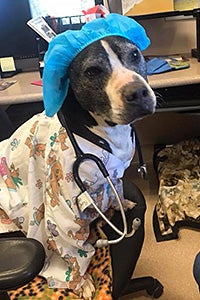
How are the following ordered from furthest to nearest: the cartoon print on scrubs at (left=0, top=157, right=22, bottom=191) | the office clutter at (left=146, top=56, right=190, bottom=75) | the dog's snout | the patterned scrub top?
the office clutter at (left=146, top=56, right=190, bottom=75) → the cartoon print on scrubs at (left=0, top=157, right=22, bottom=191) → the patterned scrub top → the dog's snout

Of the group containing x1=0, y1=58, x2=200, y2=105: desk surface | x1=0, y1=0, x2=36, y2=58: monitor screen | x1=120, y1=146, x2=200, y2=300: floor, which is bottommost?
x1=120, y1=146, x2=200, y2=300: floor

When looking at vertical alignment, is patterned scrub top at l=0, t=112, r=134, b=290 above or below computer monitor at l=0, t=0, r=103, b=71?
below

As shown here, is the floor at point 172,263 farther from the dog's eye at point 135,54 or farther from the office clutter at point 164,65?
the dog's eye at point 135,54

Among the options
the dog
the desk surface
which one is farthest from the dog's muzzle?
the desk surface

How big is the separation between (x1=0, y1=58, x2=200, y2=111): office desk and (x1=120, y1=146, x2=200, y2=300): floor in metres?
0.66

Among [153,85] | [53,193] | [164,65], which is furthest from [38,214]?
[164,65]

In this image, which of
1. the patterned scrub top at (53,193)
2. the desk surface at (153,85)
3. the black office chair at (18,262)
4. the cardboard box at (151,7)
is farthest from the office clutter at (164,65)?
the black office chair at (18,262)

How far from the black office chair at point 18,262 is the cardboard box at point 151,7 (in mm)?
1417

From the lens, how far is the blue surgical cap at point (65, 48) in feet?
3.33

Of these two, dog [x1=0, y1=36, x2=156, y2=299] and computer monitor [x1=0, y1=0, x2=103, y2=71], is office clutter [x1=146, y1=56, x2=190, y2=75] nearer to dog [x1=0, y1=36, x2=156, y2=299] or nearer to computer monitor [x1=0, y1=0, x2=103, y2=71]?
computer monitor [x1=0, y1=0, x2=103, y2=71]

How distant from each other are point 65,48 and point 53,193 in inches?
16.3

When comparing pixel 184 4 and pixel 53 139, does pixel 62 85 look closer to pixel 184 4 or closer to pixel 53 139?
pixel 53 139

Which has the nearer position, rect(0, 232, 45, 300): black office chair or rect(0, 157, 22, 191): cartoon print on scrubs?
rect(0, 232, 45, 300): black office chair

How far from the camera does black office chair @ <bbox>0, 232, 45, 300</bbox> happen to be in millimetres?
750
